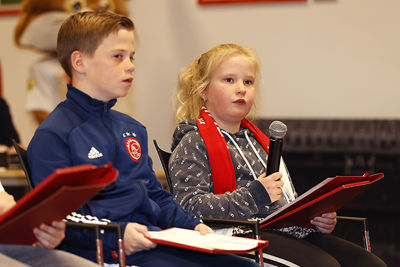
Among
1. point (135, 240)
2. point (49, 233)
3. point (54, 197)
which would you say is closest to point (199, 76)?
point (135, 240)

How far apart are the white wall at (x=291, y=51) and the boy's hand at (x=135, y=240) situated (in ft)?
10.2

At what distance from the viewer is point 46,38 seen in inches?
181

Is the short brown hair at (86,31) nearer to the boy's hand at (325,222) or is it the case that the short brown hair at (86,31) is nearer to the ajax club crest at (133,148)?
the ajax club crest at (133,148)

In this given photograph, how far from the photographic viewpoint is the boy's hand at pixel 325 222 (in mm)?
1914

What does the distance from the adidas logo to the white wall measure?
3.01 metres

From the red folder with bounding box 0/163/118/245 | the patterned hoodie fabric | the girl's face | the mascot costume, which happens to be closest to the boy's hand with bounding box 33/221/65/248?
the red folder with bounding box 0/163/118/245

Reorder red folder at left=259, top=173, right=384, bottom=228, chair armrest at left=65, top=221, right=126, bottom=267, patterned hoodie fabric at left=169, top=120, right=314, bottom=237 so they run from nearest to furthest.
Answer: chair armrest at left=65, top=221, right=126, bottom=267 < red folder at left=259, top=173, right=384, bottom=228 < patterned hoodie fabric at left=169, top=120, right=314, bottom=237

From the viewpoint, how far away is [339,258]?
5.96ft

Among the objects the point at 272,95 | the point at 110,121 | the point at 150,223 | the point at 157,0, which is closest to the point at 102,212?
the point at 150,223

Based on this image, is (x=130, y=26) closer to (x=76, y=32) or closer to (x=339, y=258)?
(x=76, y=32)

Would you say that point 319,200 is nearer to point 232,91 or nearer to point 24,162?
point 232,91

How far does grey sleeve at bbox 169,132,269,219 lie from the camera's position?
5.97 ft

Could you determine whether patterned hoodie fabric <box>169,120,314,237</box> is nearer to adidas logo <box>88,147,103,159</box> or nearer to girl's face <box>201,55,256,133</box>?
girl's face <box>201,55,256,133</box>

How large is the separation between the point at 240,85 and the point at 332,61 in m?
2.39
